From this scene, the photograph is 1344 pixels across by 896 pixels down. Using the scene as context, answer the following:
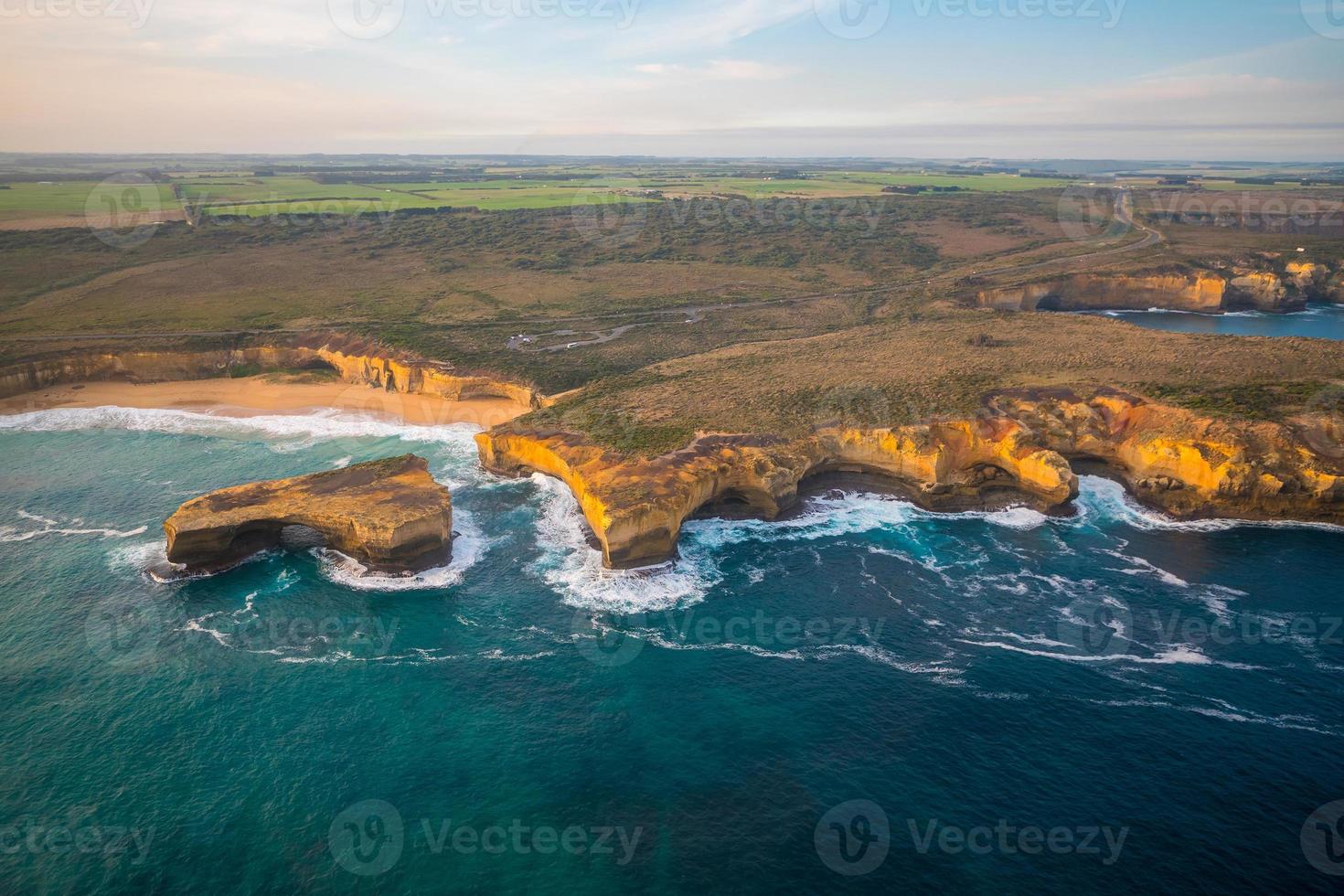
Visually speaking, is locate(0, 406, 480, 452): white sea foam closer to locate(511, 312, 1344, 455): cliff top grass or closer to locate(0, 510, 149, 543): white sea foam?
locate(511, 312, 1344, 455): cliff top grass

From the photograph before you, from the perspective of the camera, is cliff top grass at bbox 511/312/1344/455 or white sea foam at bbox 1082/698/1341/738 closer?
white sea foam at bbox 1082/698/1341/738

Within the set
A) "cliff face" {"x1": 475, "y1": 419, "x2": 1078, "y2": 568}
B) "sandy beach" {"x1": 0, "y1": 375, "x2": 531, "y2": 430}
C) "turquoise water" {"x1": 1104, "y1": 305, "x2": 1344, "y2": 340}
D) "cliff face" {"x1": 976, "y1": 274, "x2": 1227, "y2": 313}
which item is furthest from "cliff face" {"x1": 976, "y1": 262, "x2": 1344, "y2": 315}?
Answer: "sandy beach" {"x1": 0, "y1": 375, "x2": 531, "y2": 430}

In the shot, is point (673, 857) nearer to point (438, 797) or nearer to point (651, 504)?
point (438, 797)

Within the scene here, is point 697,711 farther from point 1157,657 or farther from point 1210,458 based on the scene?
point 1210,458

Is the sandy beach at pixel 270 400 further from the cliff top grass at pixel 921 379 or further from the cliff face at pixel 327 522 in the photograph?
the cliff face at pixel 327 522

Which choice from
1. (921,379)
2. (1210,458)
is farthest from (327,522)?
(1210,458)

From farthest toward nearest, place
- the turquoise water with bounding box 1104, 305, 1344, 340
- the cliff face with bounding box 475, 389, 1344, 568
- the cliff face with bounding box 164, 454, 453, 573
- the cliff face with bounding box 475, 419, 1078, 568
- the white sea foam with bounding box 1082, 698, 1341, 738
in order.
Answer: the turquoise water with bounding box 1104, 305, 1344, 340 → the cliff face with bounding box 475, 419, 1078, 568 → the cliff face with bounding box 475, 389, 1344, 568 → the cliff face with bounding box 164, 454, 453, 573 → the white sea foam with bounding box 1082, 698, 1341, 738

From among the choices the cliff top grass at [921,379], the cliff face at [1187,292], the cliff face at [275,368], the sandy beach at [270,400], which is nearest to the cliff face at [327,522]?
the cliff top grass at [921,379]
